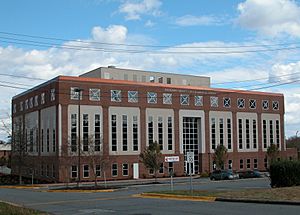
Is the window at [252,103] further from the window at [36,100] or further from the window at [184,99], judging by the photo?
the window at [36,100]

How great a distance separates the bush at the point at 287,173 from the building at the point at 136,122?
2743 centimetres

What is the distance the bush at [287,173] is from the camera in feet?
95.1

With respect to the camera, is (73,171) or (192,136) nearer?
(73,171)

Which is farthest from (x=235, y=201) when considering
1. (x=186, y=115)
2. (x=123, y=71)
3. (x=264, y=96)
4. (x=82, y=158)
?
(x=264, y=96)

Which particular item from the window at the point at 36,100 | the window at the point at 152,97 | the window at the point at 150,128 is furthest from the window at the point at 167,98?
the window at the point at 36,100

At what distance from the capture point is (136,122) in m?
67.5

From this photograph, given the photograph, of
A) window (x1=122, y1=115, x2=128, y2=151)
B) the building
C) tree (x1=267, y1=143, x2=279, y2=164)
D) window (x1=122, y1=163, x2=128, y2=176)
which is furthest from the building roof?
window (x1=122, y1=163, x2=128, y2=176)

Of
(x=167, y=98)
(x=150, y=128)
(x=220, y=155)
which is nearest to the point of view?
(x=150, y=128)

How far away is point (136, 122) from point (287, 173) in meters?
39.6

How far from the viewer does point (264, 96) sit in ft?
266

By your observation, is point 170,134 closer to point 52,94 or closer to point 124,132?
point 124,132

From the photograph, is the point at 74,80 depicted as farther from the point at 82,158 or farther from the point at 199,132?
the point at 199,132

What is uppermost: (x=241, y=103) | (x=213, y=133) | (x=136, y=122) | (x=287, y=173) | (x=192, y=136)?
(x=241, y=103)

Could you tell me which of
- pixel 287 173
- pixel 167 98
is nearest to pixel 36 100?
pixel 167 98
